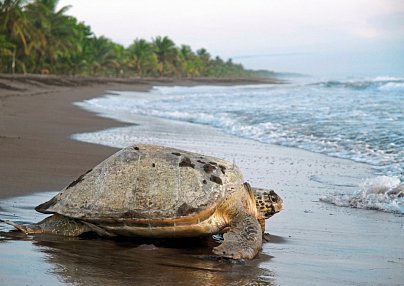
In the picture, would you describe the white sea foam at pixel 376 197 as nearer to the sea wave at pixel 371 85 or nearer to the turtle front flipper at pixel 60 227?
the turtle front flipper at pixel 60 227

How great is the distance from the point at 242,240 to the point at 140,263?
2.42 feet

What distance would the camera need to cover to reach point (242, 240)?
4.20m

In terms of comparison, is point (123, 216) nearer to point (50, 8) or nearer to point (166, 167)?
point (166, 167)

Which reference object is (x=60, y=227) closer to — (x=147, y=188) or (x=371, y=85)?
(x=147, y=188)

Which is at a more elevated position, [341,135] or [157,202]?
[157,202]

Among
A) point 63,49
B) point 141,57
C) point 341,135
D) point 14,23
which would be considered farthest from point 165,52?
point 341,135

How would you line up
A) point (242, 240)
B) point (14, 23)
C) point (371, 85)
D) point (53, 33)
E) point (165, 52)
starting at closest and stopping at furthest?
1. point (242, 240)
2. point (14, 23)
3. point (371, 85)
4. point (53, 33)
5. point (165, 52)

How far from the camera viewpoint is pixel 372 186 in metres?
6.70

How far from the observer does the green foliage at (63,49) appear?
42188 mm

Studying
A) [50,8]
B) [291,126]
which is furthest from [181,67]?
[291,126]

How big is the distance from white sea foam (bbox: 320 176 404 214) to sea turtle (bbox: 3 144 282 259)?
188cm

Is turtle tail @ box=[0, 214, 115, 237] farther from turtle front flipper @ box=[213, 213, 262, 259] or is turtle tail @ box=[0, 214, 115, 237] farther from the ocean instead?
the ocean

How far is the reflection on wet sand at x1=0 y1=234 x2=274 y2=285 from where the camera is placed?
3.47 meters

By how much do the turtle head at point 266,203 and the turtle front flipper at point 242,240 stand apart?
0.27 metres
